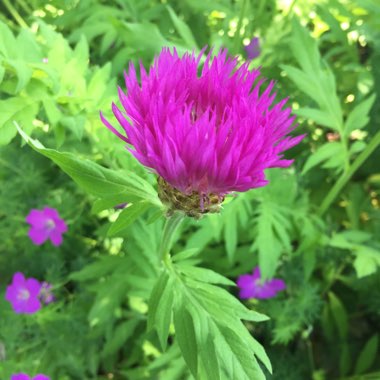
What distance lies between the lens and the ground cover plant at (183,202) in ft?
2.28

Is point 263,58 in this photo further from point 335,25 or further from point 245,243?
point 245,243

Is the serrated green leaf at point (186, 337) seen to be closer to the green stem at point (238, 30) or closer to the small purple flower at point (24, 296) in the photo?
the small purple flower at point (24, 296)

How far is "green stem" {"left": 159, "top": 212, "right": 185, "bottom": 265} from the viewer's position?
81 centimetres

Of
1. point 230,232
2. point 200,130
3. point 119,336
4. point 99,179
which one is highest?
point 200,130

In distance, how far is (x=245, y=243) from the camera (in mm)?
1644

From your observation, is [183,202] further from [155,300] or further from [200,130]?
[155,300]

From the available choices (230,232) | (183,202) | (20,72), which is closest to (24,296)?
(230,232)

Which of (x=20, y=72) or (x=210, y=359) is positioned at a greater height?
(x=20, y=72)

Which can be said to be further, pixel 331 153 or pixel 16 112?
pixel 331 153

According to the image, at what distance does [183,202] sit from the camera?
0.71 metres

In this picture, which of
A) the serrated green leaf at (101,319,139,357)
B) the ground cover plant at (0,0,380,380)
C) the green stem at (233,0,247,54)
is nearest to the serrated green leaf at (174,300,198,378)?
the ground cover plant at (0,0,380,380)

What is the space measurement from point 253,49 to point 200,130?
117 cm

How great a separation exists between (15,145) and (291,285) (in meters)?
0.96

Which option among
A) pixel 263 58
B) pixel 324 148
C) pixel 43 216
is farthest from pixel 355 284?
pixel 43 216
